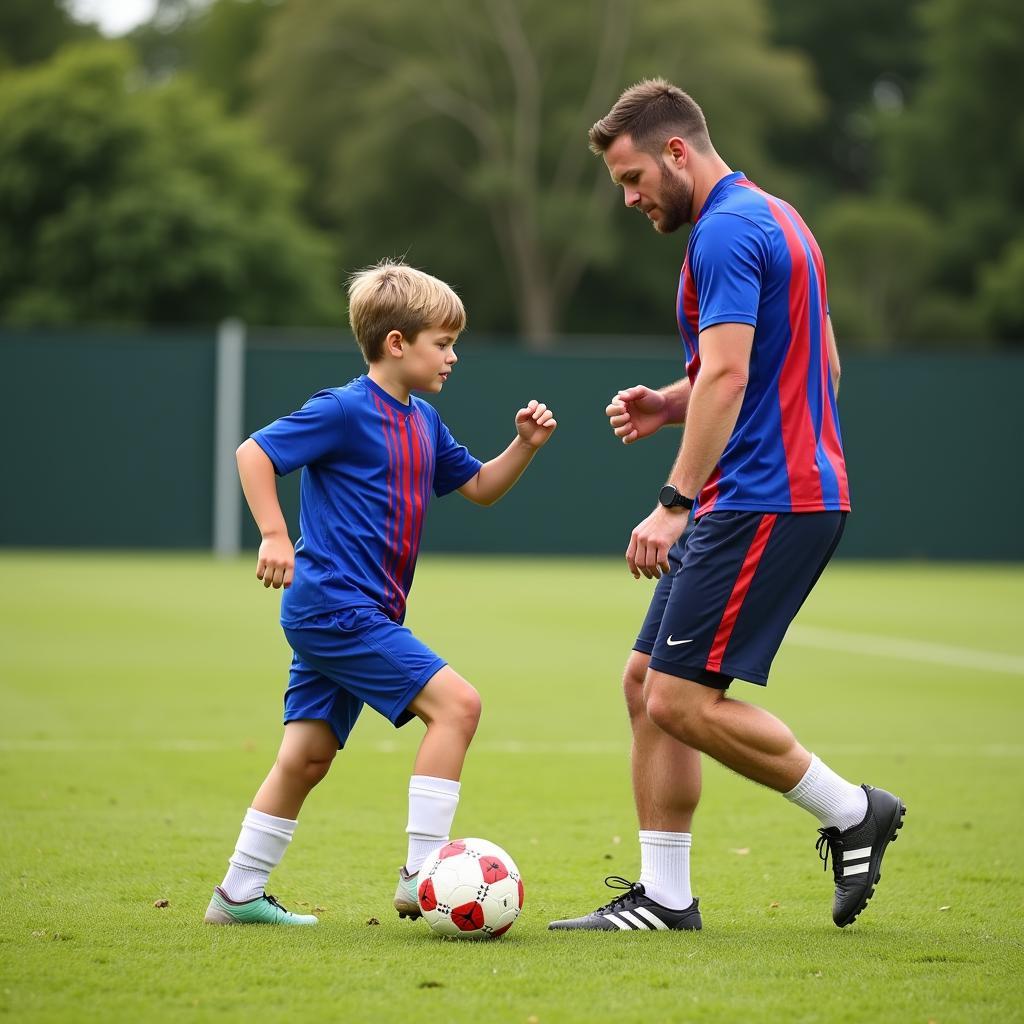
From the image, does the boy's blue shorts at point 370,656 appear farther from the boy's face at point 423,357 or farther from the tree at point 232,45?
the tree at point 232,45

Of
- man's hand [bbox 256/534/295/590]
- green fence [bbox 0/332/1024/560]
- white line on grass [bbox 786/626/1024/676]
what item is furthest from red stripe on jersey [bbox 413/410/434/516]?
green fence [bbox 0/332/1024/560]

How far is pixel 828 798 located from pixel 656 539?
878mm

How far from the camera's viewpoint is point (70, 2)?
54656mm

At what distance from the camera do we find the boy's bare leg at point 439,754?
4.64 meters

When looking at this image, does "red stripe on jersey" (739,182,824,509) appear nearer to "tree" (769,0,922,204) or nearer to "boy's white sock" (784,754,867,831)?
"boy's white sock" (784,754,867,831)

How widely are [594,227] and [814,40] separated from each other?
15.8 m

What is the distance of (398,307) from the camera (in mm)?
4855

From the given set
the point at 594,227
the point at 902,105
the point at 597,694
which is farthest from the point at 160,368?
the point at 902,105

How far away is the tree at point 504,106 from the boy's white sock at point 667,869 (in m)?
40.1

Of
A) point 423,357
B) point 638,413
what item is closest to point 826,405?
point 638,413

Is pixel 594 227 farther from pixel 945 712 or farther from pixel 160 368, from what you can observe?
pixel 945 712

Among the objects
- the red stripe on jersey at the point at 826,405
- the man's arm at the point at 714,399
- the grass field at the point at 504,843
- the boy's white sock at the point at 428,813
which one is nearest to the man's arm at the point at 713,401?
the man's arm at the point at 714,399

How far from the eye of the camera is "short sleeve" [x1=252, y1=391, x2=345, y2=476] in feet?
15.1

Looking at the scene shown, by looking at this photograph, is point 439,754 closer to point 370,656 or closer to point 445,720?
point 445,720
